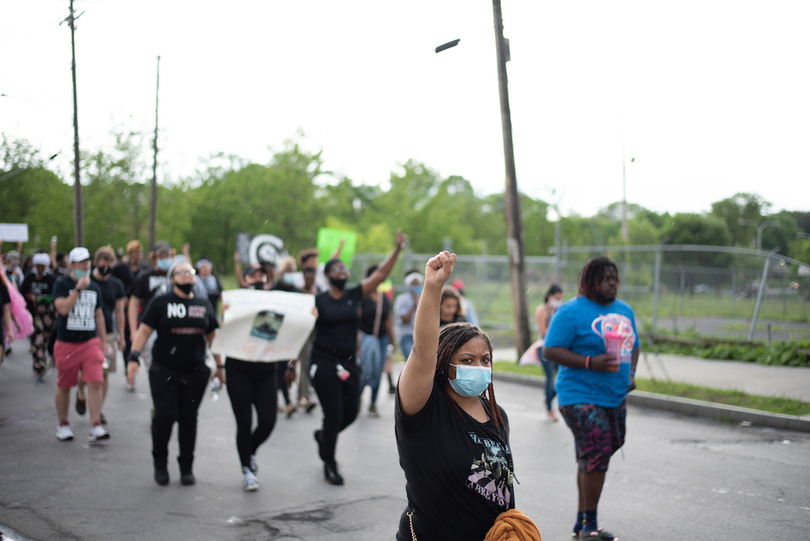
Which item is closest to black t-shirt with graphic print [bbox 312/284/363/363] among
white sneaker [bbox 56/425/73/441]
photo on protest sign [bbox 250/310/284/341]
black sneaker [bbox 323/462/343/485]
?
photo on protest sign [bbox 250/310/284/341]

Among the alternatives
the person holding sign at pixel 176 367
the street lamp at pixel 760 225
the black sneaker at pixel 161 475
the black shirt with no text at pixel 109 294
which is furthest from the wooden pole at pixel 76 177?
the street lamp at pixel 760 225

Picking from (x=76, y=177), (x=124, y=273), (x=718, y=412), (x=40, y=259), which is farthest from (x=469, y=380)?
(x=76, y=177)

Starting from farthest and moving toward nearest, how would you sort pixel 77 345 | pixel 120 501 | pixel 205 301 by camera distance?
pixel 77 345 < pixel 205 301 < pixel 120 501

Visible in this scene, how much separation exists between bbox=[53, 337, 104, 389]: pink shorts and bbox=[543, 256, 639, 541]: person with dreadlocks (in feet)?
15.2

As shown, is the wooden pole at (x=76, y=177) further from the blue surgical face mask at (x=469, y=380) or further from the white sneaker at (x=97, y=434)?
the blue surgical face mask at (x=469, y=380)

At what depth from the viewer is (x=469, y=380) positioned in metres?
2.68

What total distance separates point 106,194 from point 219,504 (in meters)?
18.8

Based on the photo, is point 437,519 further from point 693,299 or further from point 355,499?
point 693,299

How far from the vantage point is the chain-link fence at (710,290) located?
500 inches

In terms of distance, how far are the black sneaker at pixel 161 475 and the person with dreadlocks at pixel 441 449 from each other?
3617mm

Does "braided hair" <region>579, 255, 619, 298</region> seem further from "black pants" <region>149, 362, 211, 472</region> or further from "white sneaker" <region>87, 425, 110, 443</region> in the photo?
"white sneaker" <region>87, 425, 110, 443</region>

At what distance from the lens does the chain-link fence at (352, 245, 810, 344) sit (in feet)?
41.7

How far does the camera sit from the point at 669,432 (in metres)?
7.98

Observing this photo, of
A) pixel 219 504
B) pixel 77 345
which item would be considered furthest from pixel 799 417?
pixel 77 345
